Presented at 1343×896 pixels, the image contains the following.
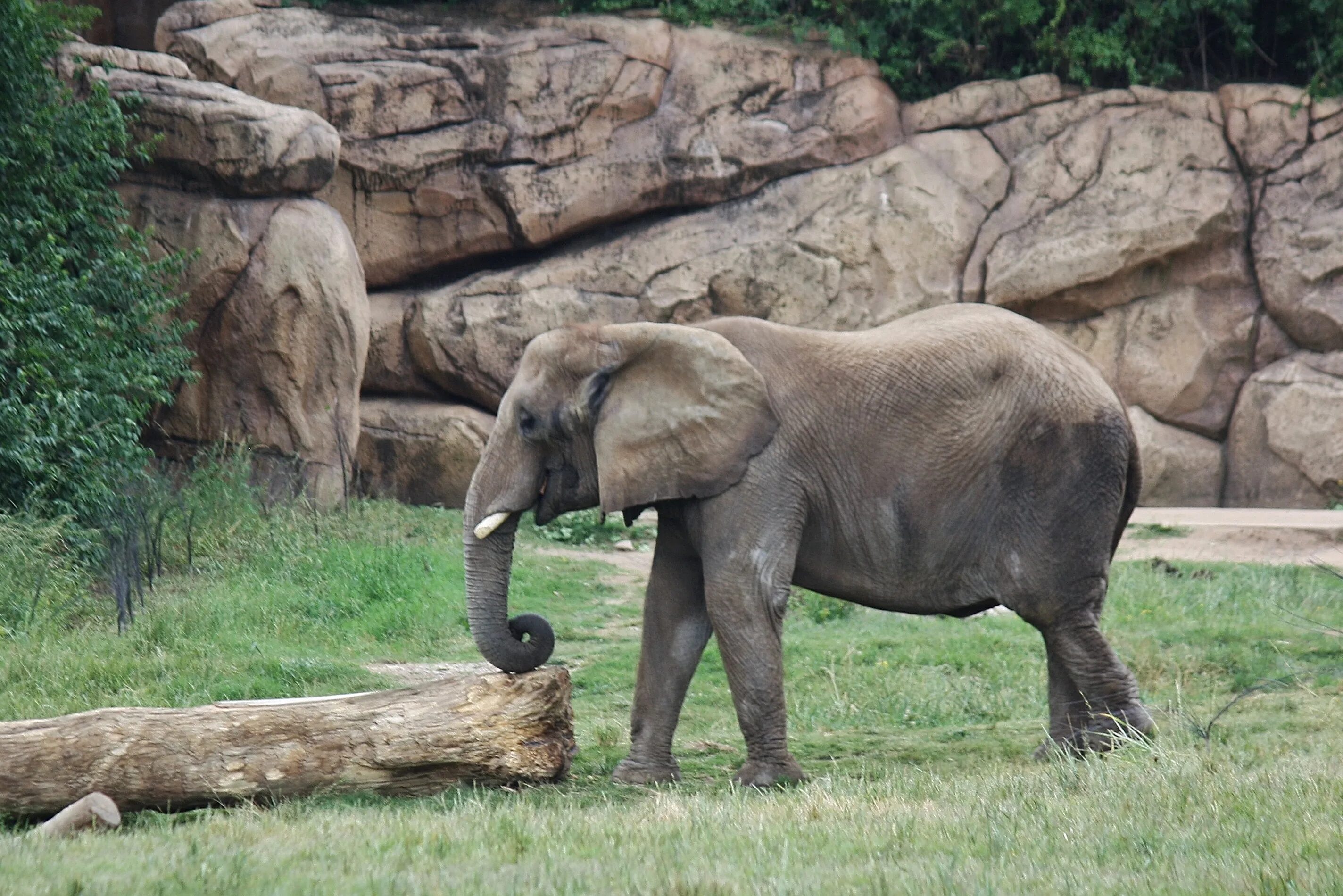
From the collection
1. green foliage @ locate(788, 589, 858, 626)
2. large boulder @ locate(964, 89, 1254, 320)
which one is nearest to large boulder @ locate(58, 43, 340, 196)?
green foliage @ locate(788, 589, 858, 626)

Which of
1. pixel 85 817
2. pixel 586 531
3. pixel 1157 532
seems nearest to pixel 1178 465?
pixel 1157 532

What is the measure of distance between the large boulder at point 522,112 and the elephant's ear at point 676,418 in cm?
1110

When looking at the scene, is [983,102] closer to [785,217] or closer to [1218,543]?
[785,217]

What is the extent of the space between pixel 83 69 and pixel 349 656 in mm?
7139

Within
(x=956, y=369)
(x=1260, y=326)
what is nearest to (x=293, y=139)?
(x=956, y=369)

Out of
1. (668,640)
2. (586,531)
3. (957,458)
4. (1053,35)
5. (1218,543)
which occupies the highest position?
(1053,35)

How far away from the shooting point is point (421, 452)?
18031mm

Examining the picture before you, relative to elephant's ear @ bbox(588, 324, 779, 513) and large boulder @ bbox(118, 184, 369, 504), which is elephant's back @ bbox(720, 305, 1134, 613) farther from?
large boulder @ bbox(118, 184, 369, 504)

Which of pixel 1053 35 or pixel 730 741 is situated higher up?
pixel 1053 35

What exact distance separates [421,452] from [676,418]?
37.0 ft

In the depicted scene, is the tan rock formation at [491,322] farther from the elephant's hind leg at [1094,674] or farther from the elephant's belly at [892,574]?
the elephant's hind leg at [1094,674]

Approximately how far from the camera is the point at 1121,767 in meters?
6.04

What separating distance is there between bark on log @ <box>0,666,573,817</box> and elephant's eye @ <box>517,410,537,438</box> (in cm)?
119

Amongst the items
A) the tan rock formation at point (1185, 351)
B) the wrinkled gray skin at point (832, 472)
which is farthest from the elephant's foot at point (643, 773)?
the tan rock formation at point (1185, 351)
